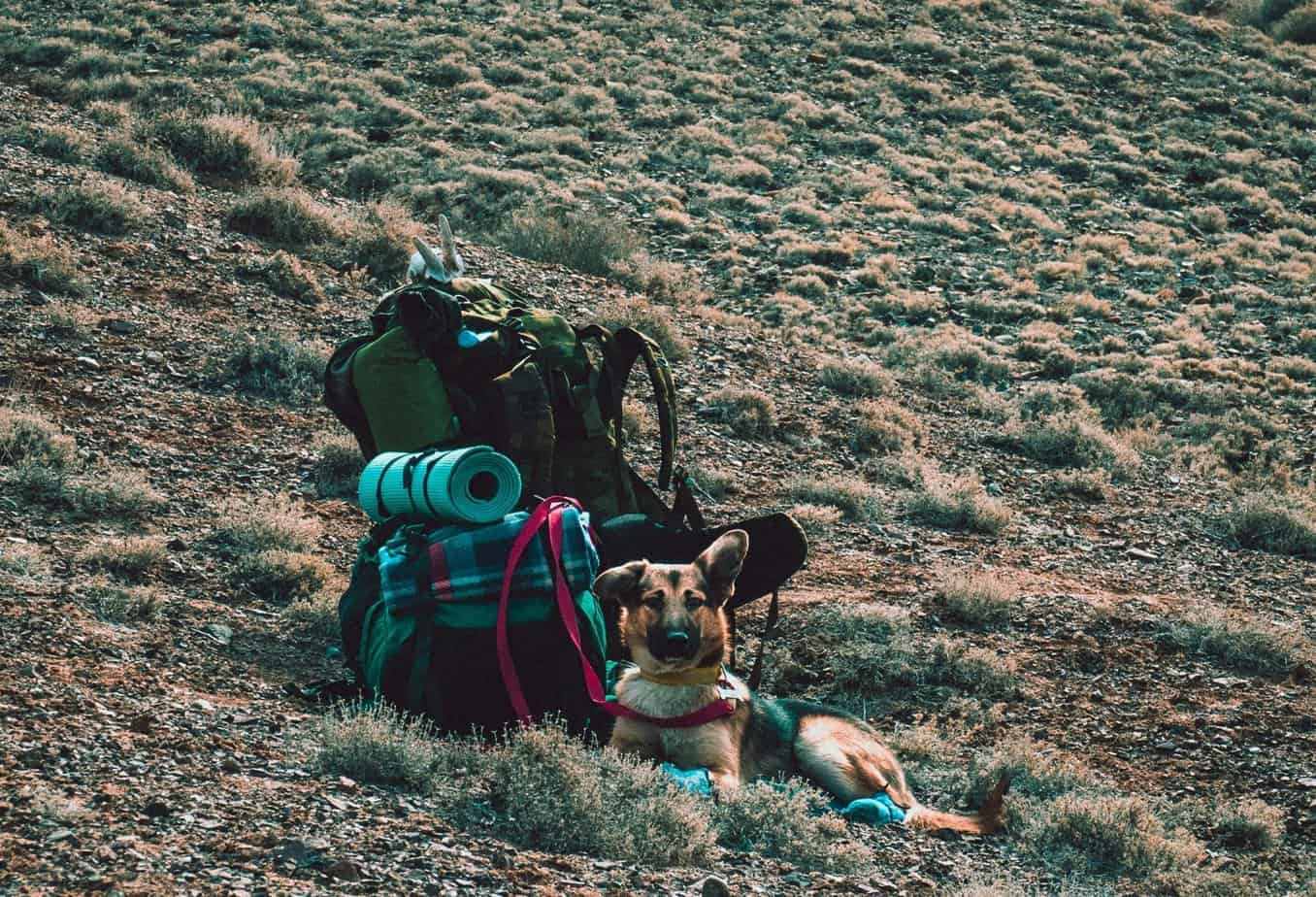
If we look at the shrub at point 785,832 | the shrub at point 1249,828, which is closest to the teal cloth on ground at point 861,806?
the shrub at point 785,832

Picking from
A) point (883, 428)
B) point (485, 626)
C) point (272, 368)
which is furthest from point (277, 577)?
point (883, 428)

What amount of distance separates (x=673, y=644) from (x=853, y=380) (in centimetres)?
769

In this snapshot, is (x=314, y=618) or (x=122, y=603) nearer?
(x=122, y=603)

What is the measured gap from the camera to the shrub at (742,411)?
444 inches

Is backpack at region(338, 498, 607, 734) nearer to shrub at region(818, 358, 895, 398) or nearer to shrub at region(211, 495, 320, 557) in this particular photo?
shrub at region(211, 495, 320, 557)

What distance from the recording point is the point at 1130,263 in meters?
20.2

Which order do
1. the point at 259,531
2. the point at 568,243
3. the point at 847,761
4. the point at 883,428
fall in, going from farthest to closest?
1. the point at 568,243
2. the point at 883,428
3. the point at 259,531
4. the point at 847,761

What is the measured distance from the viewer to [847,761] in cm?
562

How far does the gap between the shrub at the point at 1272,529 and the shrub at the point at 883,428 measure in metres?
2.59

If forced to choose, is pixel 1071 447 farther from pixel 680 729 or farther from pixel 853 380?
pixel 680 729

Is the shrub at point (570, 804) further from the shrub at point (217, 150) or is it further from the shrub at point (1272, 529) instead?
the shrub at point (217, 150)

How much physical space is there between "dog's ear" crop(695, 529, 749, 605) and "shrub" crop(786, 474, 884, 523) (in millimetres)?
4278

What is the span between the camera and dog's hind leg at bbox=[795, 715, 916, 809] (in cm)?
557

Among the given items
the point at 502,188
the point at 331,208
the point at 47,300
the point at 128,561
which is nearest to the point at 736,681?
the point at 128,561
